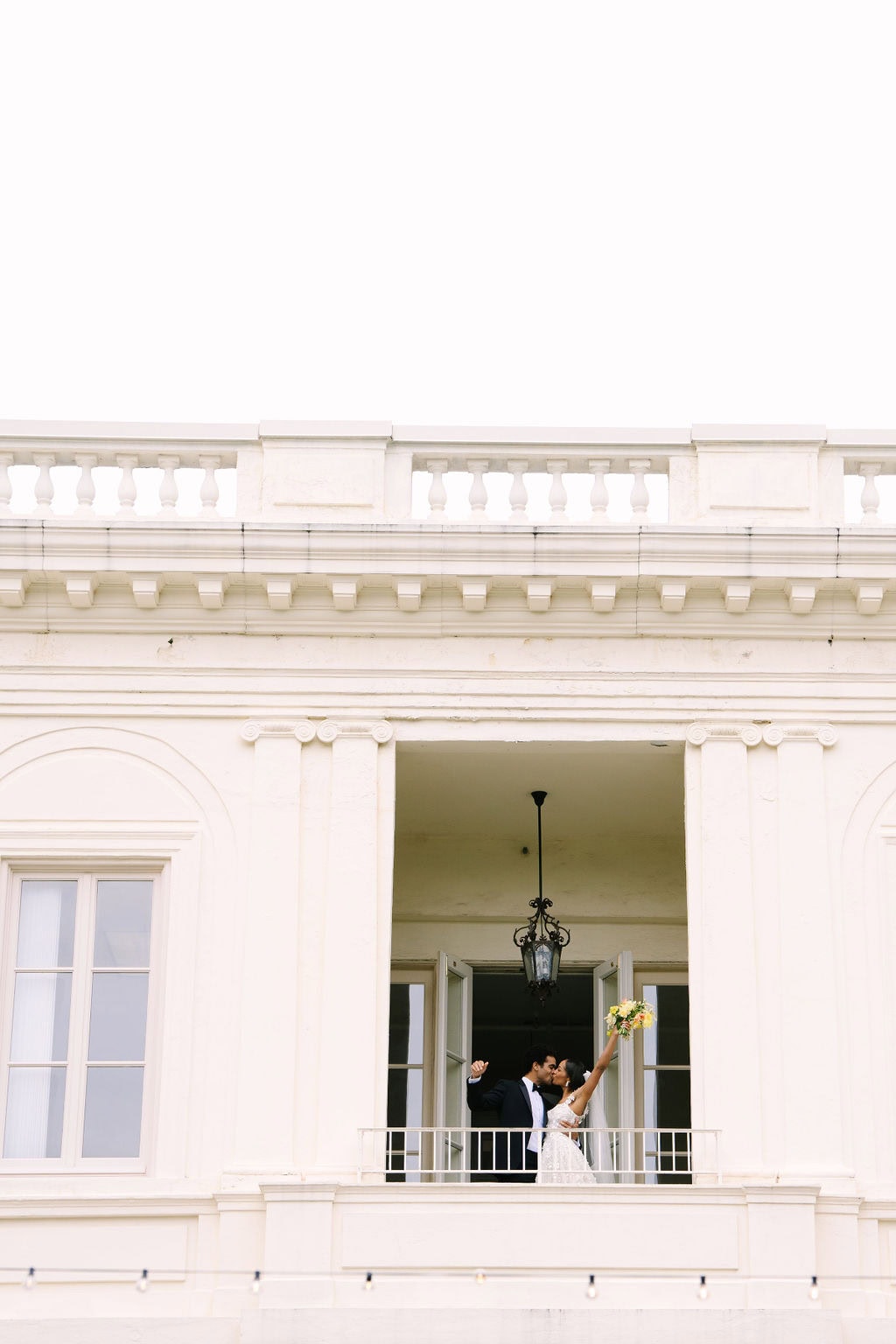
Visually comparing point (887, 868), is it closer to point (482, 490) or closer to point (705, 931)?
point (705, 931)

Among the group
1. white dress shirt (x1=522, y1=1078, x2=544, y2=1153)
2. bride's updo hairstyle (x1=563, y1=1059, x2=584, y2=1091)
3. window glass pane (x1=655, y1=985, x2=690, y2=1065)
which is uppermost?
window glass pane (x1=655, y1=985, x2=690, y2=1065)

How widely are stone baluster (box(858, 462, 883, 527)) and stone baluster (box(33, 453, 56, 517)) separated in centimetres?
549

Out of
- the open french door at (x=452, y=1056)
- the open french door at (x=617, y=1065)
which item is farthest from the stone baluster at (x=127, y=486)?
the open french door at (x=617, y=1065)

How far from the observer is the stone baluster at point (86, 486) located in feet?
43.5

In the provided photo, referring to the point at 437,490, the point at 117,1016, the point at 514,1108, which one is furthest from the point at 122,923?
the point at 437,490

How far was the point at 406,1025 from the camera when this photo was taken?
592 inches

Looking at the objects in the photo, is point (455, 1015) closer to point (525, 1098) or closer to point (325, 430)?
point (525, 1098)

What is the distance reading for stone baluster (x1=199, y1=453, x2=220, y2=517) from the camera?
1320 cm

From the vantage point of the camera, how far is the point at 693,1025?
12.2 meters

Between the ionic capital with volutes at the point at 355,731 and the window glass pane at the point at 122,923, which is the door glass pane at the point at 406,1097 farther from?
the ionic capital with volutes at the point at 355,731

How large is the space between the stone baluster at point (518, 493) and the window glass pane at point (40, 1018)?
421 centimetres

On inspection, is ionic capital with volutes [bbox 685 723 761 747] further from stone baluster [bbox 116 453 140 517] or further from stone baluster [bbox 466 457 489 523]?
stone baluster [bbox 116 453 140 517]

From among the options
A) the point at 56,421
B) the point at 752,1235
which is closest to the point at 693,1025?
the point at 752,1235

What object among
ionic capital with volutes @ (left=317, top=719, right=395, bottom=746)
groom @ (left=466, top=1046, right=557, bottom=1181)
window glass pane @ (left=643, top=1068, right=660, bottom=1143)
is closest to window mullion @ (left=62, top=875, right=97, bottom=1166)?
ionic capital with volutes @ (left=317, top=719, right=395, bottom=746)
